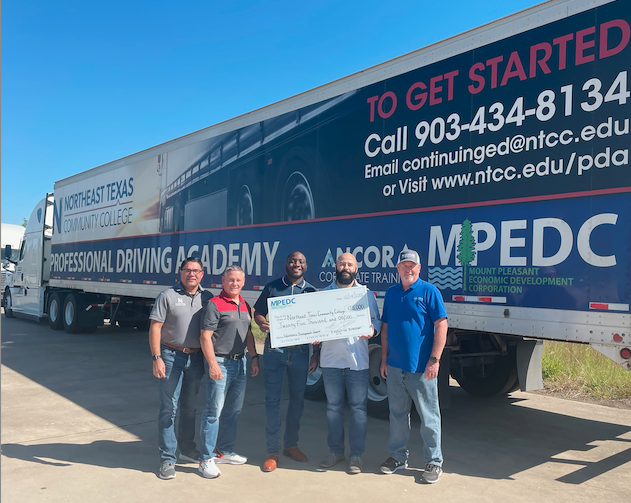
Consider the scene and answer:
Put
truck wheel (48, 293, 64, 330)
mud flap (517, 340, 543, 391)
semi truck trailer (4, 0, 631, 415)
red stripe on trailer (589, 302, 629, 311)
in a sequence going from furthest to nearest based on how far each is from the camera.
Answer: truck wheel (48, 293, 64, 330)
mud flap (517, 340, 543, 391)
semi truck trailer (4, 0, 631, 415)
red stripe on trailer (589, 302, 629, 311)

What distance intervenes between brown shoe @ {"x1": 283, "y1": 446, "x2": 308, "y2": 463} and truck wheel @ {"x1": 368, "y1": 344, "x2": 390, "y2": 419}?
1735mm

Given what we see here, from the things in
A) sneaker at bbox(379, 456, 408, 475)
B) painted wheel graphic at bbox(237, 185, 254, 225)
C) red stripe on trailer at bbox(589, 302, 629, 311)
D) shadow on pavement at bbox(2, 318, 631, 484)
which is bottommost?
shadow on pavement at bbox(2, 318, 631, 484)

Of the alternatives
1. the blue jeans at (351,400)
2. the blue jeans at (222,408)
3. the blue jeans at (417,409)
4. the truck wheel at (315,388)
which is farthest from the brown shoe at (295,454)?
the truck wheel at (315,388)

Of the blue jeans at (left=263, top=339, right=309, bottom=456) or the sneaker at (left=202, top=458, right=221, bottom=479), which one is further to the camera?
the blue jeans at (left=263, top=339, right=309, bottom=456)

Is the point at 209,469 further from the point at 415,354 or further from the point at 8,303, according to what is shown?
the point at 8,303

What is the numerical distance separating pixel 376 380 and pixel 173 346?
9.31 ft

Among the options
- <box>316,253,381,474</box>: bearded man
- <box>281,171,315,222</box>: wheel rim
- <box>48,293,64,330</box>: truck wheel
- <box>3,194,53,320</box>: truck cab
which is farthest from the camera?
<box>3,194,53,320</box>: truck cab

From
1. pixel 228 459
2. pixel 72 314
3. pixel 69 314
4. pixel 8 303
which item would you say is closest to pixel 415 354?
pixel 228 459

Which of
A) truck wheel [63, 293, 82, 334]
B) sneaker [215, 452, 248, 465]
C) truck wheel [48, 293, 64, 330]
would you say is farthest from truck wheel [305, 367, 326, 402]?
truck wheel [48, 293, 64, 330]

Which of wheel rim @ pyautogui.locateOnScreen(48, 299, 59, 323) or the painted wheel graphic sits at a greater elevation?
the painted wheel graphic

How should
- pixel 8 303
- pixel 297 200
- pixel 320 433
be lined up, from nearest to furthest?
pixel 320 433 → pixel 297 200 → pixel 8 303

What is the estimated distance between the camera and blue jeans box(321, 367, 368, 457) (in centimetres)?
461

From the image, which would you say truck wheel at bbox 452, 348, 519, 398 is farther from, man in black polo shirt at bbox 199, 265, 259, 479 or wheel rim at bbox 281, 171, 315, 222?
man in black polo shirt at bbox 199, 265, 259, 479

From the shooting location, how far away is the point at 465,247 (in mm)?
5219
